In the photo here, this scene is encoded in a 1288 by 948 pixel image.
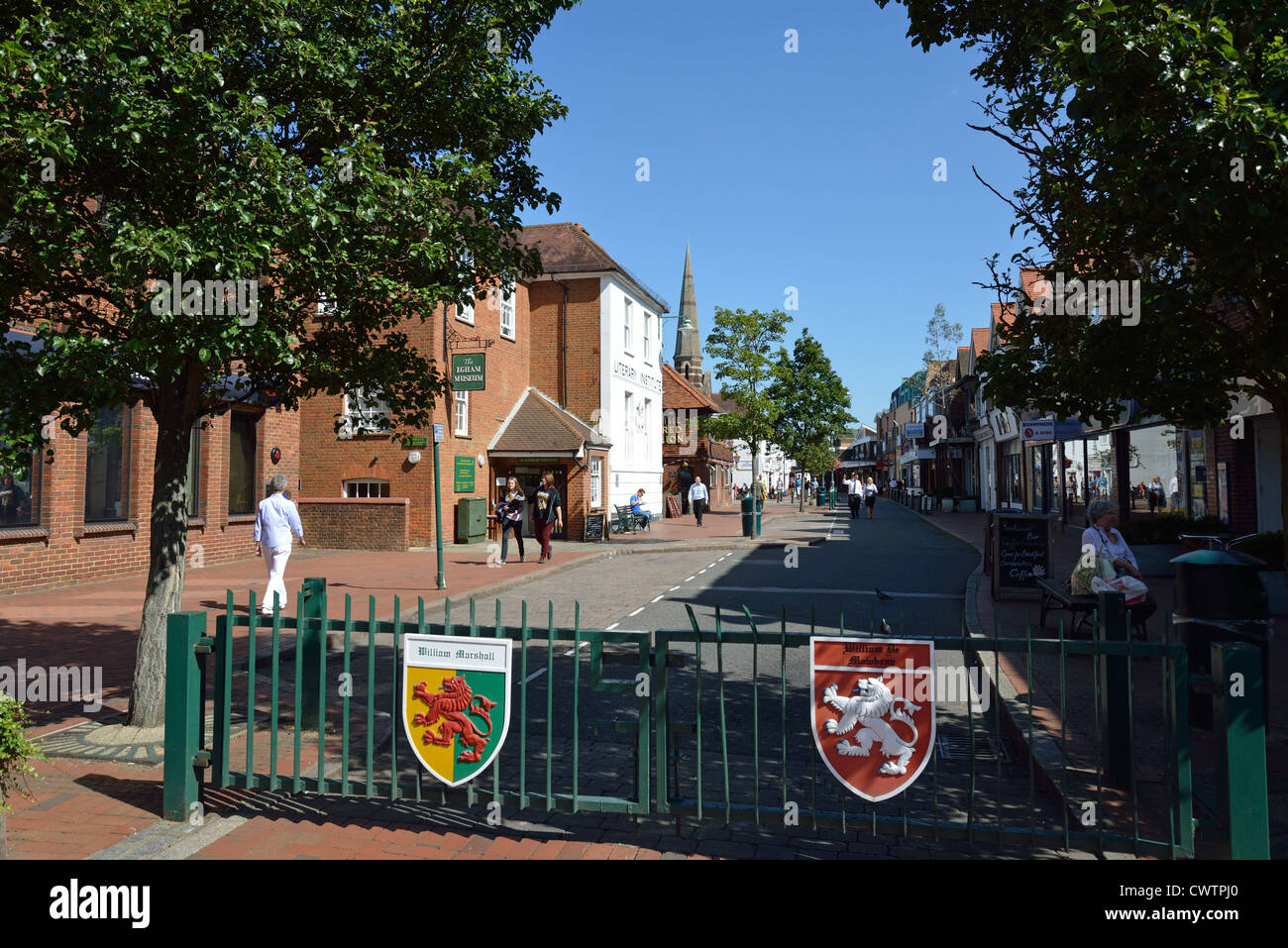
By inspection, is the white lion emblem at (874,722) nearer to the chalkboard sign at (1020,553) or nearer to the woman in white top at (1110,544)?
the woman in white top at (1110,544)

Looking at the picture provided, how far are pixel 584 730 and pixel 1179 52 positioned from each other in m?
5.44

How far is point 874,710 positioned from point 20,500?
13163 mm

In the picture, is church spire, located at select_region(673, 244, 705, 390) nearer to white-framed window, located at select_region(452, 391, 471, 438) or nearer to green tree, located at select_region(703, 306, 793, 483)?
green tree, located at select_region(703, 306, 793, 483)

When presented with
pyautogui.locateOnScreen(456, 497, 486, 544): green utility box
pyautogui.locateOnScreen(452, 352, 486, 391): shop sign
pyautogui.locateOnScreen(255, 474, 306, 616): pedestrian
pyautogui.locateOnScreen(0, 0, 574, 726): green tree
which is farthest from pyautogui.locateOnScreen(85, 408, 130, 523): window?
pyautogui.locateOnScreen(0, 0, 574, 726): green tree

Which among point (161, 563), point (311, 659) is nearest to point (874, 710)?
point (311, 659)

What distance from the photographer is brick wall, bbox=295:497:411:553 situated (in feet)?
65.6

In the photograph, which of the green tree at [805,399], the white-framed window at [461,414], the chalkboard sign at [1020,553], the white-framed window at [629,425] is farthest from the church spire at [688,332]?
the chalkboard sign at [1020,553]

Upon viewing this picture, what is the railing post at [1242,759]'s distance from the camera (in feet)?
11.2

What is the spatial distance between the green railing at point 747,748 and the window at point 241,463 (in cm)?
1212

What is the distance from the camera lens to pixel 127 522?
14430 mm

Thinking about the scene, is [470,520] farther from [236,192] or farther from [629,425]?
[236,192]
